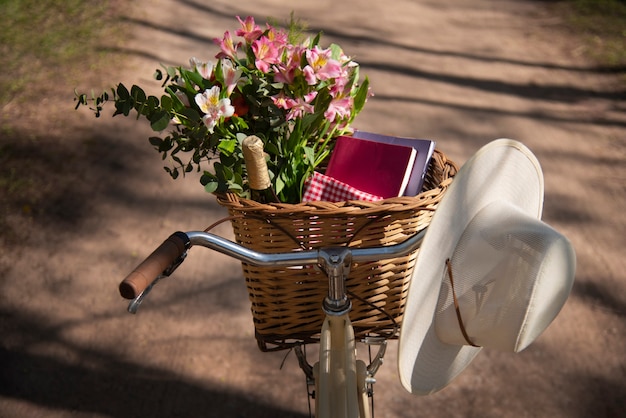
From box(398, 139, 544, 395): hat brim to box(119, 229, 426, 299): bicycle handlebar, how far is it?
0.51 feet

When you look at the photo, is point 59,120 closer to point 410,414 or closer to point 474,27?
point 410,414

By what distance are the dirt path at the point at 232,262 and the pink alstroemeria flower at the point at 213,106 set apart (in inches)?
66.8

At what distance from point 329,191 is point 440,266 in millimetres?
433

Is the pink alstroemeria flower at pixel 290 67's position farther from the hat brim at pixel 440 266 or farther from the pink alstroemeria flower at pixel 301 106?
the hat brim at pixel 440 266

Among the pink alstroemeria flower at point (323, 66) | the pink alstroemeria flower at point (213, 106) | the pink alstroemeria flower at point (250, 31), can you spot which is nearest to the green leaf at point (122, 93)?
the pink alstroemeria flower at point (213, 106)

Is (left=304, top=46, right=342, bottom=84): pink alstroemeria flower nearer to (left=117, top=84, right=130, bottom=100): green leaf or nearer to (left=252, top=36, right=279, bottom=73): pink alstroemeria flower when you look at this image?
(left=252, top=36, right=279, bottom=73): pink alstroemeria flower

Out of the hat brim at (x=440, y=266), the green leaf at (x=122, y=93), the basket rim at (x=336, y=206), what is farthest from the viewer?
the green leaf at (x=122, y=93)

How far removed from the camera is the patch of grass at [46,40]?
5477 mm

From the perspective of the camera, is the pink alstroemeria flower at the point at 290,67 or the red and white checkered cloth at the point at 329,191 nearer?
the pink alstroemeria flower at the point at 290,67

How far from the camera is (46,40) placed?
19.9 ft

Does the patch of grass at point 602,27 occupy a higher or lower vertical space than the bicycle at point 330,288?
lower

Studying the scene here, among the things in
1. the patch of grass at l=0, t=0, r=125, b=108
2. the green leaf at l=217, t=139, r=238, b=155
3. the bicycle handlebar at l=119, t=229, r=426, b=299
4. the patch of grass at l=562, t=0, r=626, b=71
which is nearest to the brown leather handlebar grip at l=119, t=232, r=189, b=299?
the bicycle handlebar at l=119, t=229, r=426, b=299

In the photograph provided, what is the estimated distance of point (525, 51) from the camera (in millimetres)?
6000

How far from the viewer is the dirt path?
3012 millimetres
